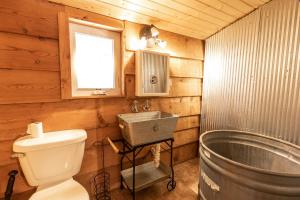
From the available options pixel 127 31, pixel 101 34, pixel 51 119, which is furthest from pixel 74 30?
pixel 51 119

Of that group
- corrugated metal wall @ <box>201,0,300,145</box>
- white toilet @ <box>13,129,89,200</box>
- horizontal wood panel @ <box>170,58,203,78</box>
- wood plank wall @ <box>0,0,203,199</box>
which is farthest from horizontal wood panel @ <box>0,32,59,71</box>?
corrugated metal wall @ <box>201,0,300,145</box>

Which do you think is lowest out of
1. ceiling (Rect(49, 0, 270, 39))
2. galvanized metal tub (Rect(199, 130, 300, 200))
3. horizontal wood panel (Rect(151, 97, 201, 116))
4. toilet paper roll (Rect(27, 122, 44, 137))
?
galvanized metal tub (Rect(199, 130, 300, 200))

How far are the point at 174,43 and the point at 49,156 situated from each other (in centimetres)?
184

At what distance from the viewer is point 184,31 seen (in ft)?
6.98

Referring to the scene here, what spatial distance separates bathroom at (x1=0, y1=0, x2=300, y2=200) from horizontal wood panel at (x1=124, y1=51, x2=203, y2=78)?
0.02 m

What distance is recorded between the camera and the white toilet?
A: 1120mm

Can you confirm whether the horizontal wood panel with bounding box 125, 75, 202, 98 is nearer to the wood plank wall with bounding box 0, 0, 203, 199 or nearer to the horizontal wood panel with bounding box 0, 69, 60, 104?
the wood plank wall with bounding box 0, 0, 203, 199

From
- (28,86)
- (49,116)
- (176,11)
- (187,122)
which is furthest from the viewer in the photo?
(187,122)

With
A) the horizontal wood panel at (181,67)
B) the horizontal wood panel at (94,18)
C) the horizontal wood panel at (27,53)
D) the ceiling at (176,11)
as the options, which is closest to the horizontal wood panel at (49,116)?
the horizontal wood panel at (27,53)

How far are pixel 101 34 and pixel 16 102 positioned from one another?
0.95 meters

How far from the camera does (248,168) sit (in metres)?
1.04

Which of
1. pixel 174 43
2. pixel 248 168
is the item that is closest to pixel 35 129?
pixel 248 168

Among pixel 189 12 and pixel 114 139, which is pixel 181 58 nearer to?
pixel 189 12

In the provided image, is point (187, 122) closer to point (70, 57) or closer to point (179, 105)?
point (179, 105)
